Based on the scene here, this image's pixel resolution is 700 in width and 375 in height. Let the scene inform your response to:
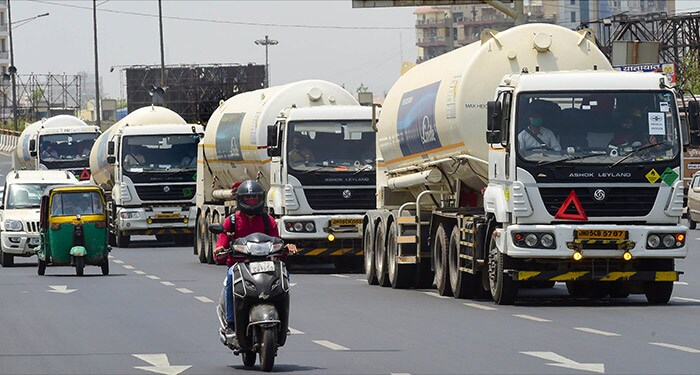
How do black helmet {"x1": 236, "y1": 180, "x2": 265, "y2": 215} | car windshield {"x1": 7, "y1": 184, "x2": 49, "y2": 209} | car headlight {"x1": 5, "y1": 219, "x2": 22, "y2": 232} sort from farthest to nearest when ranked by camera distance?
car windshield {"x1": 7, "y1": 184, "x2": 49, "y2": 209}
car headlight {"x1": 5, "y1": 219, "x2": 22, "y2": 232}
black helmet {"x1": 236, "y1": 180, "x2": 265, "y2": 215}

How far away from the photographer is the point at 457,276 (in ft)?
→ 81.1

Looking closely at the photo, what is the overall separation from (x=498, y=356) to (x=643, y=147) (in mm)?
7382

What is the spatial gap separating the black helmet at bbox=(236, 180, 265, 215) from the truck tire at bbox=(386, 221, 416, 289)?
41.3 feet

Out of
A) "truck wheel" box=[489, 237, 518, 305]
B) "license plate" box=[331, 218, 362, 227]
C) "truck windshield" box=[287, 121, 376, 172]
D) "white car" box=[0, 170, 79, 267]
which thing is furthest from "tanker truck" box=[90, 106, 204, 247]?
"truck wheel" box=[489, 237, 518, 305]

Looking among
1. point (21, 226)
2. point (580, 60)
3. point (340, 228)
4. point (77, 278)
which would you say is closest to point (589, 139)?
point (580, 60)

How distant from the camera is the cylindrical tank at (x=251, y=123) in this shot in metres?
35.4

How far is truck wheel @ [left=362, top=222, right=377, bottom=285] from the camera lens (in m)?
30.0

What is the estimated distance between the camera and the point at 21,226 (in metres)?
39.8

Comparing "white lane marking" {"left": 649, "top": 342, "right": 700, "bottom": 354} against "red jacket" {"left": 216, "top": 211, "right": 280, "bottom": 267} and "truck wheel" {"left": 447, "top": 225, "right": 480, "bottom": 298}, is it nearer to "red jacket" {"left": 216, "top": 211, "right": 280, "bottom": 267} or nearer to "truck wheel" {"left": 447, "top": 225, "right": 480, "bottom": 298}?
"red jacket" {"left": 216, "top": 211, "right": 280, "bottom": 267}

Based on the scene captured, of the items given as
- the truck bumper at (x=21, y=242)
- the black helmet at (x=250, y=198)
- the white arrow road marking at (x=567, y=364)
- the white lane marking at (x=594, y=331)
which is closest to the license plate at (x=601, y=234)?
the white lane marking at (x=594, y=331)

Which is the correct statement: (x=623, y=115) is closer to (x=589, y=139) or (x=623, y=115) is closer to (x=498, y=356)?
(x=589, y=139)

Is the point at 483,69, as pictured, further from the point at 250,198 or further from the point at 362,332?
the point at 250,198

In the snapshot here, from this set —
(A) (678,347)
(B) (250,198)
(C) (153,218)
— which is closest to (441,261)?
(A) (678,347)

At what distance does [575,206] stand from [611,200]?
46 centimetres
